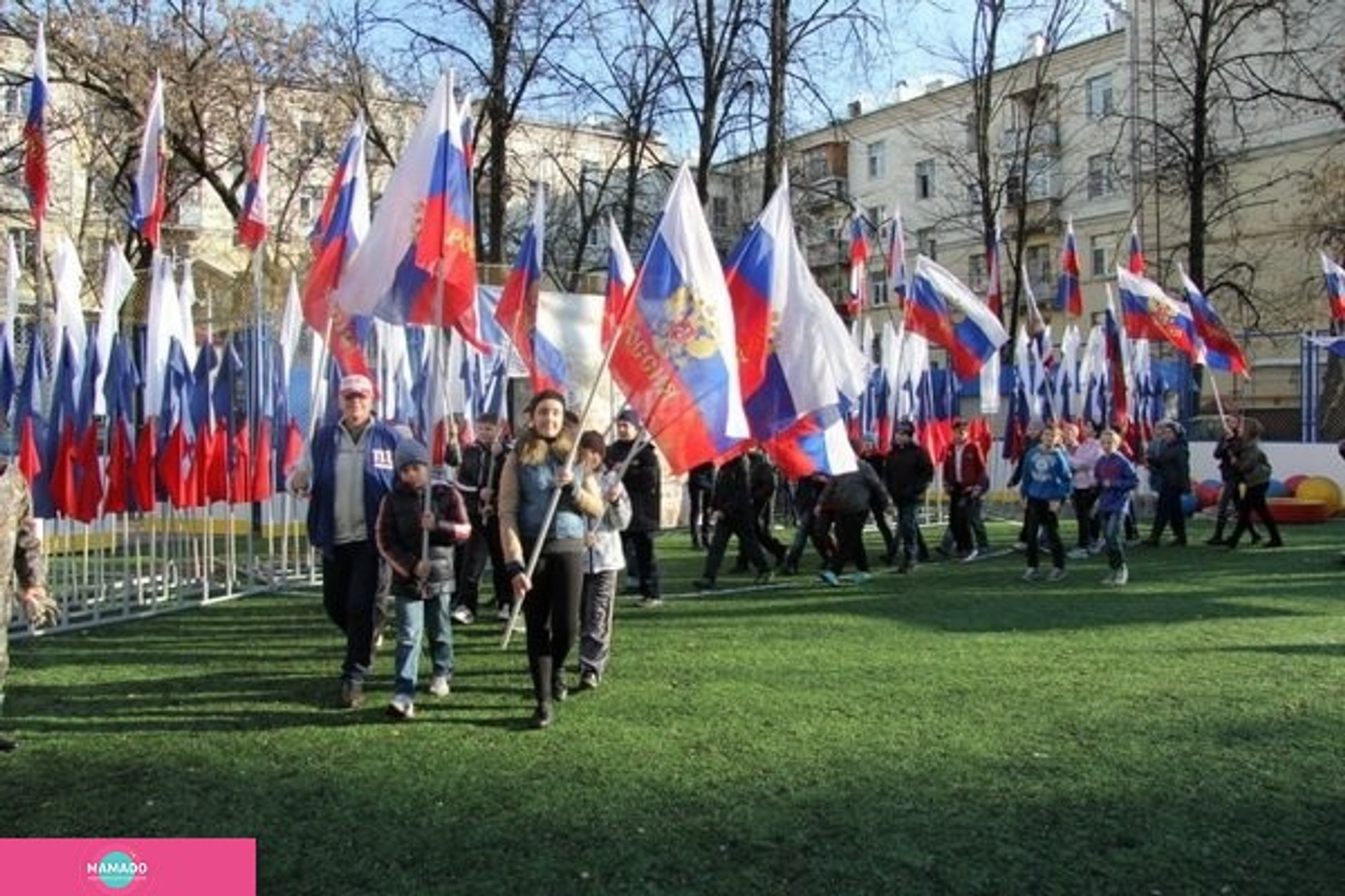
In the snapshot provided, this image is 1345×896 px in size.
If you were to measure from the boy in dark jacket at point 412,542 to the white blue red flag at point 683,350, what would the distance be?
1.31m

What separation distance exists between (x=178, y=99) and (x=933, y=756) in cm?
1958

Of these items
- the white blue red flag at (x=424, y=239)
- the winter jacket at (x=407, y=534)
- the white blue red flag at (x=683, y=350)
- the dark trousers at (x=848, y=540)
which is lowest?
the dark trousers at (x=848, y=540)

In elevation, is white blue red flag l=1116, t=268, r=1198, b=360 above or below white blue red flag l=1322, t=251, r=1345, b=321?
below

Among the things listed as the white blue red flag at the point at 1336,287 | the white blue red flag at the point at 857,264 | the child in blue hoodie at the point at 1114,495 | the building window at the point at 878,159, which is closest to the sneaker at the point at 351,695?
the child in blue hoodie at the point at 1114,495

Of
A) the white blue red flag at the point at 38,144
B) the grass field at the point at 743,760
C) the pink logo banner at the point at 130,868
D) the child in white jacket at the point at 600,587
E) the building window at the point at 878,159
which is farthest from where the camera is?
the building window at the point at 878,159

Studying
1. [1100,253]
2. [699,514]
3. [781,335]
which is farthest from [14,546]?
[1100,253]

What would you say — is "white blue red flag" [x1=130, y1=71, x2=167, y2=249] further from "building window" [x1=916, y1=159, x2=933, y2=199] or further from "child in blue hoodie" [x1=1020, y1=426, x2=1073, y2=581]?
"building window" [x1=916, y1=159, x2=933, y2=199]

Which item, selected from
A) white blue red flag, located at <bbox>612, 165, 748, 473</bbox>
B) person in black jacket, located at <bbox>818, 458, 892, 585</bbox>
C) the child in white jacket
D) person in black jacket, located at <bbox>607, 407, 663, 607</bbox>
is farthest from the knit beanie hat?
person in black jacket, located at <bbox>818, 458, 892, 585</bbox>

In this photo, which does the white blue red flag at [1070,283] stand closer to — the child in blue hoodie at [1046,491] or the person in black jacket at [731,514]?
the child in blue hoodie at [1046,491]

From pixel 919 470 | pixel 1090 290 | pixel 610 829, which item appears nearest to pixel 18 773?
pixel 610 829

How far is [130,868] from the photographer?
3688 mm

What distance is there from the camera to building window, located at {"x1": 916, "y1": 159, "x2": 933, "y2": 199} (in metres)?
55.8

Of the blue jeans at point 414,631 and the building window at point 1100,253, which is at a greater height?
the building window at point 1100,253

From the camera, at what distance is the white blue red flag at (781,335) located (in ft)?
25.5
